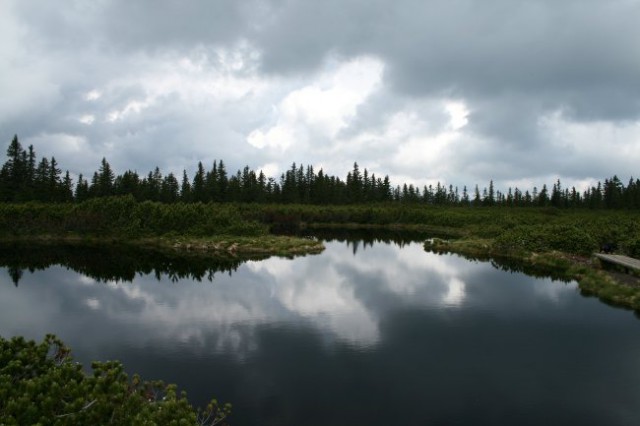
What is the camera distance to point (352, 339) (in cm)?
2139

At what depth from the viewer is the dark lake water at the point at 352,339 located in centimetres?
1500

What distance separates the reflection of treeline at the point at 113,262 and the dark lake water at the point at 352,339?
0.48 m

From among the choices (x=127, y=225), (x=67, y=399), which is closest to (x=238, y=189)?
(x=127, y=225)

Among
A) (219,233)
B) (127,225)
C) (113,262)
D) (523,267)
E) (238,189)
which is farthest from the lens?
(238,189)

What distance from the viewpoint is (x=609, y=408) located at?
15.0m

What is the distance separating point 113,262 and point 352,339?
1194 inches

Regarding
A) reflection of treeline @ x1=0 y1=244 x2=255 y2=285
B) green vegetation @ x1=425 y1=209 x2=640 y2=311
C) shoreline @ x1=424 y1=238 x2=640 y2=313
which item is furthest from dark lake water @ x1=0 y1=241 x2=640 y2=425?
green vegetation @ x1=425 y1=209 x2=640 y2=311

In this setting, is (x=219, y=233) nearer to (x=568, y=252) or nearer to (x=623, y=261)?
(x=568, y=252)

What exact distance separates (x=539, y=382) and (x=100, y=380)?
15367mm

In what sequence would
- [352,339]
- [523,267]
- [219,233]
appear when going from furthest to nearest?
[219,233] → [523,267] → [352,339]

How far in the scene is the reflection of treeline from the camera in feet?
123

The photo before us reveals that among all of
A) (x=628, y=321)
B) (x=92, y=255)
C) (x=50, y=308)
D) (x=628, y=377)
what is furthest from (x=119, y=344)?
(x=92, y=255)

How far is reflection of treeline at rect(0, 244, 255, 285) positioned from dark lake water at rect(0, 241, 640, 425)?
0.48 metres

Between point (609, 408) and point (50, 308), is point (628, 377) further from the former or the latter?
point (50, 308)
